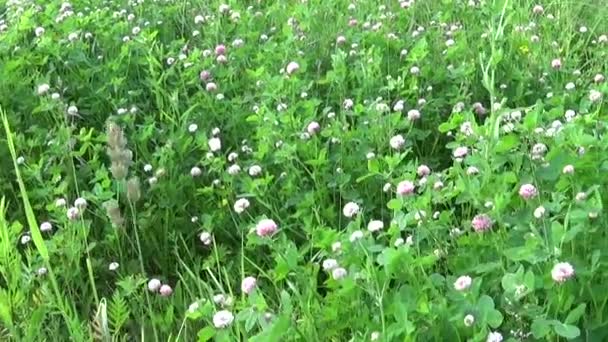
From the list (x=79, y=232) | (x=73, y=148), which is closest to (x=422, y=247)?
(x=79, y=232)

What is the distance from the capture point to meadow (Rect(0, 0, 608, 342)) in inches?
73.1

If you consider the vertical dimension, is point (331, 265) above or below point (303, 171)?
above

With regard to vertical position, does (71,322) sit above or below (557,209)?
below

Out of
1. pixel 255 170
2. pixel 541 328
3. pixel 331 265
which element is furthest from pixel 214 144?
pixel 541 328

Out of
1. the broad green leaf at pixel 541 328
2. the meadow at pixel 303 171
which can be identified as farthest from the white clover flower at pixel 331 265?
the broad green leaf at pixel 541 328

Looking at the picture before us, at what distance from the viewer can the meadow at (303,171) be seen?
1856 mm

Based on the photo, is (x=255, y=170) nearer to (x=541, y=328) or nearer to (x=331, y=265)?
(x=331, y=265)

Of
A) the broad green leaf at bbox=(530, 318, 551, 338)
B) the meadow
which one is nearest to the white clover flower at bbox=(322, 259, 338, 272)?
the meadow

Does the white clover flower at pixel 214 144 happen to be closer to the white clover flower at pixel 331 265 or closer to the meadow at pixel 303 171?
the meadow at pixel 303 171

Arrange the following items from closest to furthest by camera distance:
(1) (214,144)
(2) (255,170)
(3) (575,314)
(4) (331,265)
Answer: (3) (575,314) → (4) (331,265) → (2) (255,170) → (1) (214,144)

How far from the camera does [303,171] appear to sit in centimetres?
275

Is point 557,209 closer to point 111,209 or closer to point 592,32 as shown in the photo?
point 111,209

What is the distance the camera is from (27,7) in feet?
13.9

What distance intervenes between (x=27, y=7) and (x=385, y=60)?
1733 mm
